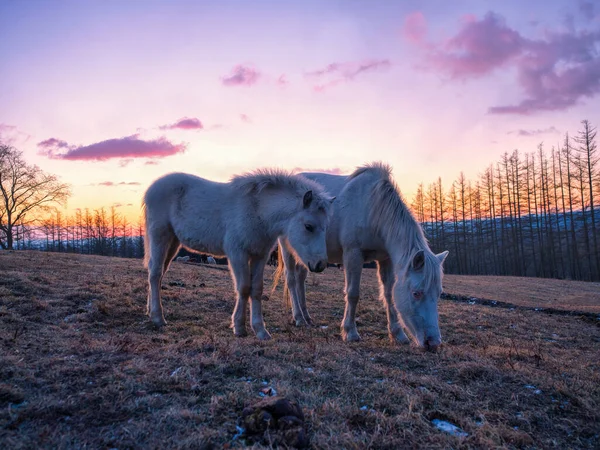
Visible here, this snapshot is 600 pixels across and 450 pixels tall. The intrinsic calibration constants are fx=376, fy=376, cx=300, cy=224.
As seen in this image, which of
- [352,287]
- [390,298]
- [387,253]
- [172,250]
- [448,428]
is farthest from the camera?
[172,250]

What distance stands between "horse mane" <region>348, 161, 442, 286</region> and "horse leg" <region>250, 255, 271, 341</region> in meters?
2.00

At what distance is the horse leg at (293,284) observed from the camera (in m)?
7.64

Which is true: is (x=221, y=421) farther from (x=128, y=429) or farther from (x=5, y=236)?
(x=5, y=236)

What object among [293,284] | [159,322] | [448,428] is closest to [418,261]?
[448,428]

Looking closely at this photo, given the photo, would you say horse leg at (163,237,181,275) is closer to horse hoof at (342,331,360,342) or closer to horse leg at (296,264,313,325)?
horse leg at (296,264,313,325)

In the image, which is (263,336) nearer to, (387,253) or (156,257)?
(387,253)

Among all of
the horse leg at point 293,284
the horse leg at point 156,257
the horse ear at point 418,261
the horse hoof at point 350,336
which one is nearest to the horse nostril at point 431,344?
the horse ear at point 418,261

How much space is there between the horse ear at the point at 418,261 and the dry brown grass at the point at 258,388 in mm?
1139

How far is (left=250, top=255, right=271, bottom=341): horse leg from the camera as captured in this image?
18.9 ft

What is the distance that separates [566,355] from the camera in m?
6.10

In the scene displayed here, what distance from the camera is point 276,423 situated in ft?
8.49

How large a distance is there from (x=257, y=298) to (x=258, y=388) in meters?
2.75

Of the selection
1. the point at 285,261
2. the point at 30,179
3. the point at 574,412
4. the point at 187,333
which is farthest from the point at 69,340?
the point at 30,179

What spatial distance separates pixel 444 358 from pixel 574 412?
157 centimetres
